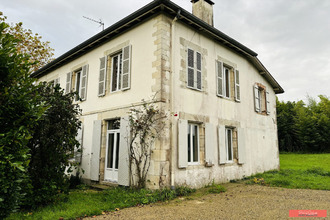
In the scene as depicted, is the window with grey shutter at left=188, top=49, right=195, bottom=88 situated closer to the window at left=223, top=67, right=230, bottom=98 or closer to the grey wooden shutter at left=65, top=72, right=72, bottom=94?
the window at left=223, top=67, right=230, bottom=98

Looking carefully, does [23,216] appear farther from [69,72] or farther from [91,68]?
[69,72]

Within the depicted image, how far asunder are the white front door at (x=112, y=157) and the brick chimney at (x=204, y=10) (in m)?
5.41

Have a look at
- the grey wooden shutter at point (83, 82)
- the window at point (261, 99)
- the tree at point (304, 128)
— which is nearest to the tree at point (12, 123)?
the grey wooden shutter at point (83, 82)

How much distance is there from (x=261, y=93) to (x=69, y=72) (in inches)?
339

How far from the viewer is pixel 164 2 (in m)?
6.37

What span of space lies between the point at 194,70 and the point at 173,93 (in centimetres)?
137

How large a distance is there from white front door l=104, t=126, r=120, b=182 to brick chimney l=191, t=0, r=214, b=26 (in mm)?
5412

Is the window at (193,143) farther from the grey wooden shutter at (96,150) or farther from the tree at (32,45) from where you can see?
the tree at (32,45)

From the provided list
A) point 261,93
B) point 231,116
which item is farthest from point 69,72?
point 261,93

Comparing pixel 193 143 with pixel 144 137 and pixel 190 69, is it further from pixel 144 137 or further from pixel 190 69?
pixel 190 69

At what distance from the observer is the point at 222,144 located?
8055mm

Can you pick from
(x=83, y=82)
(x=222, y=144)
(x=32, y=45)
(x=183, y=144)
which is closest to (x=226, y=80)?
(x=222, y=144)

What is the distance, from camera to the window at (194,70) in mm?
7379

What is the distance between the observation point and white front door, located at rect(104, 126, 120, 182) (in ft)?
24.3
